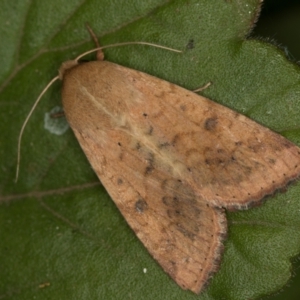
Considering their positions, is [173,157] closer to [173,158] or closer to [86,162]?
[173,158]

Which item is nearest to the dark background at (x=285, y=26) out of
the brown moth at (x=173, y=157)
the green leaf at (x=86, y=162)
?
the green leaf at (x=86, y=162)

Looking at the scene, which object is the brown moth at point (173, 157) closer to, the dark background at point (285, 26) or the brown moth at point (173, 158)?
the brown moth at point (173, 158)

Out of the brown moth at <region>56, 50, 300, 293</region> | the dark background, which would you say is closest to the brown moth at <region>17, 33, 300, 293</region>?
the brown moth at <region>56, 50, 300, 293</region>

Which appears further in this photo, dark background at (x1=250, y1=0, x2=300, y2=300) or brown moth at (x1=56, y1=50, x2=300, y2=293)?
dark background at (x1=250, y1=0, x2=300, y2=300)

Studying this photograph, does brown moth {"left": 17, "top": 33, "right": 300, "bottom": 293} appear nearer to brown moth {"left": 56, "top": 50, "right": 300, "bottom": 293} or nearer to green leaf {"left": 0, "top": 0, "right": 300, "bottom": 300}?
brown moth {"left": 56, "top": 50, "right": 300, "bottom": 293}

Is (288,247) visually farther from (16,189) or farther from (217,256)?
(16,189)

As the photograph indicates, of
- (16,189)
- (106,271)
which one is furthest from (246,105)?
(16,189)

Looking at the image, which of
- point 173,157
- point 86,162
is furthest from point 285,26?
point 86,162
